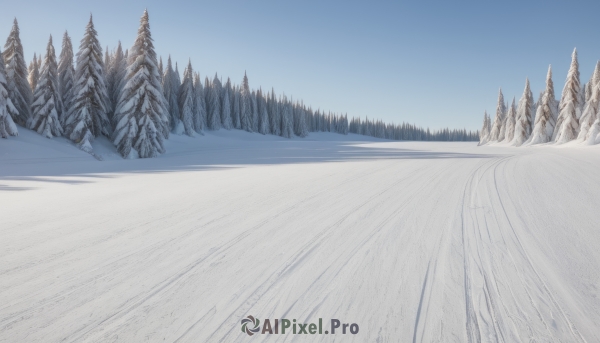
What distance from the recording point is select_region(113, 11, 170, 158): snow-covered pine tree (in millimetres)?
23141

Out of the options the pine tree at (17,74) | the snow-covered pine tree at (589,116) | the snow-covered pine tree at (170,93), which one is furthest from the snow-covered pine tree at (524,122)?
the pine tree at (17,74)

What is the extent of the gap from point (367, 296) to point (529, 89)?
54.0m

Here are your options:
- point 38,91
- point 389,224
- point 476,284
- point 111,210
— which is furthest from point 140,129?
point 476,284

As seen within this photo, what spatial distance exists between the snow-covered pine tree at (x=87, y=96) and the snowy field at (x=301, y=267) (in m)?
21.9

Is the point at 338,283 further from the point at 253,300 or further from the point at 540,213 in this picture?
the point at 540,213

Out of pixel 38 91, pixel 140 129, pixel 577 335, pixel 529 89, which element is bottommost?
pixel 577 335

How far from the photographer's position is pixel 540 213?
4.99 meters

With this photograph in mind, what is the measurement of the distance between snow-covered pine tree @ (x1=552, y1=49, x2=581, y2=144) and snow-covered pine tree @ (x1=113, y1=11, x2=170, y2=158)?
4089 cm

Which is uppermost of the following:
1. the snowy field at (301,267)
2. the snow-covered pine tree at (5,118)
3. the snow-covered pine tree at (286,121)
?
the snow-covered pine tree at (286,121)

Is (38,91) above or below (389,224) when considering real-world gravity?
above

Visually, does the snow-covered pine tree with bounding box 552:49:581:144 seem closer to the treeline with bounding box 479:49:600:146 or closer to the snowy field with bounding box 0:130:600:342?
the treeline with bounding box 479:49:600:146

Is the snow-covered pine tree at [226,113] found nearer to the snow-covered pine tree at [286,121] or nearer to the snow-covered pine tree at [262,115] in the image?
the snow-covered pine tree at [262,115]

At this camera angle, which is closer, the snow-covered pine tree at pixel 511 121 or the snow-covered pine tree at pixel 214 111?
the snow-covered pine tree at pixel 511 121

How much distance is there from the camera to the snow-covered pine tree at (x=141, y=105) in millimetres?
23141
